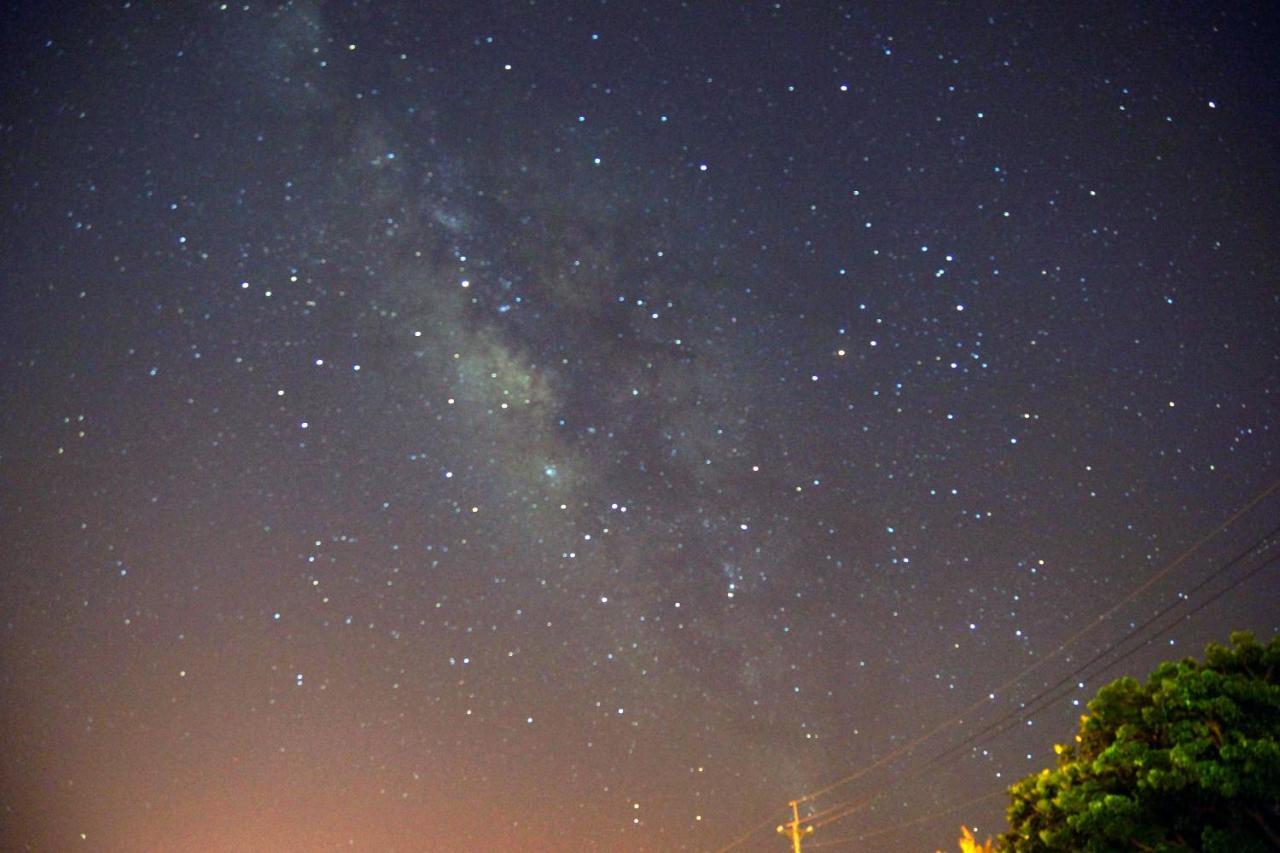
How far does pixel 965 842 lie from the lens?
10.8m

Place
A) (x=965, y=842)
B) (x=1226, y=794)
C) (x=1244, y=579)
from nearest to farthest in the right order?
1. (x=1226, y=794)
2. (x=1244, y=579)
3. (x=965, y=842)

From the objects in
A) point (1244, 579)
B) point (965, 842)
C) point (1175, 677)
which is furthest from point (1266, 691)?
point (965, 842)

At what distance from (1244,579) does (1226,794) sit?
466 cm

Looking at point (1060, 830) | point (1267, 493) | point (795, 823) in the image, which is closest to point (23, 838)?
point (795, 823)

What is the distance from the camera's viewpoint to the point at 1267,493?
801 centimetres

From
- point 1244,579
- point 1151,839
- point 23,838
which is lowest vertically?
point 1151,839

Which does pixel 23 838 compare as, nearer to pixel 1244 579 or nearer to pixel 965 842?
pixel 965 842

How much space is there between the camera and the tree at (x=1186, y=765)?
18.1 ft

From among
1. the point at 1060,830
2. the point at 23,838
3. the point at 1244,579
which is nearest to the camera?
the point at 1060,830

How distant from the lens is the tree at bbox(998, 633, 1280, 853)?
18.1 feet

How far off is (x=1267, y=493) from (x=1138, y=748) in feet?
12.3

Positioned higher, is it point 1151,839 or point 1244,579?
point 1244,579

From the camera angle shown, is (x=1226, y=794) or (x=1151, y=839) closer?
(x=1226, y=794)

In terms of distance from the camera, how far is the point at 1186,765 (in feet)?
18.8
